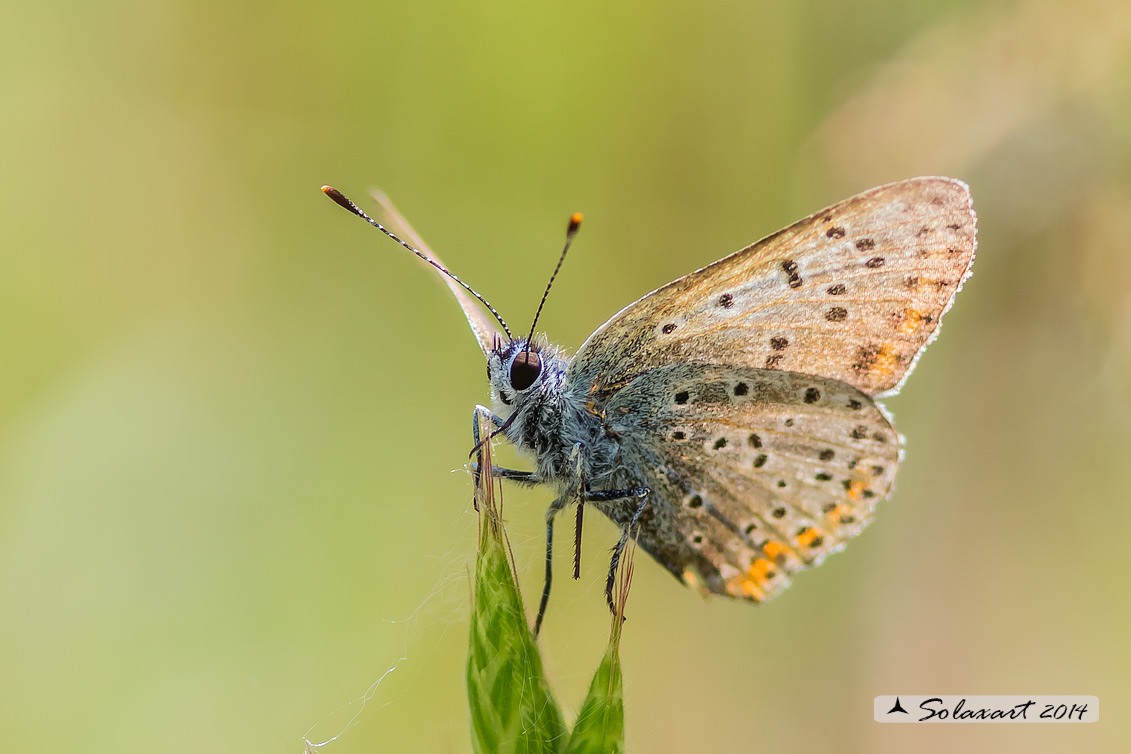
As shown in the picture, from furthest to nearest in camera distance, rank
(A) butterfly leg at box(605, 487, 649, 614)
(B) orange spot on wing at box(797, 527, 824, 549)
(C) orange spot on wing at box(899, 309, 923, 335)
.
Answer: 1. (B) orange spot on wing at box(797, 527, 824, 549)
2. (C) orange spot on wing at box(899, 309, 923, 335)
3. (A) butterfly leg at box(605, 487, 649, 614)

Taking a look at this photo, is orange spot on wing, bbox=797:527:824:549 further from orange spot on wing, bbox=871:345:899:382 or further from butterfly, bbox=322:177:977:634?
orange spot on wing, bbox=871:345:899:382

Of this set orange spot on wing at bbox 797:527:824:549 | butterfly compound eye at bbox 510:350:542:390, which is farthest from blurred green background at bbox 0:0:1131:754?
orange spot on wing at bbox 797:527:824:549

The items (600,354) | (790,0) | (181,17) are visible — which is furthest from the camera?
(181,17)

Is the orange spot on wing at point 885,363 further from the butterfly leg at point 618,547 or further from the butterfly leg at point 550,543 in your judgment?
the butterfly leg at point 550,543

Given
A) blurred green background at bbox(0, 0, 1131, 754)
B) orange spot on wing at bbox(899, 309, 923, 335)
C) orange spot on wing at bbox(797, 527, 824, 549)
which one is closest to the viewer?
orange spot on wing at bbox(899, 309, 923, 335)

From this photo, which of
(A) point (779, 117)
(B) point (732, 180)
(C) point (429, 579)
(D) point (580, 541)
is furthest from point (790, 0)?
(C) point (429, 579)

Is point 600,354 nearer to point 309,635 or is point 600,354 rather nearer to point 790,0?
point 309,635

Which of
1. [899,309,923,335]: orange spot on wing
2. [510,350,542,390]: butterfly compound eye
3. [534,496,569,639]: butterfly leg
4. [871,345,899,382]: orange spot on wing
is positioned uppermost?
[899,309,923,335]: orange spot on wing
